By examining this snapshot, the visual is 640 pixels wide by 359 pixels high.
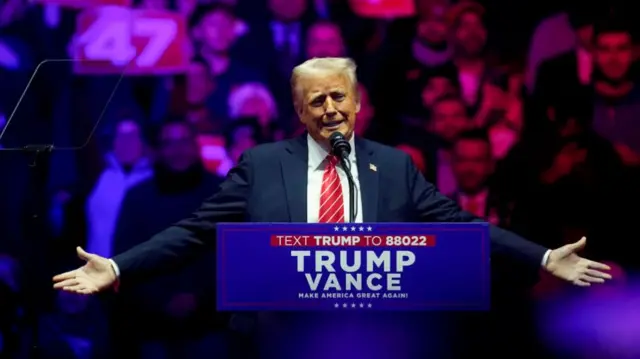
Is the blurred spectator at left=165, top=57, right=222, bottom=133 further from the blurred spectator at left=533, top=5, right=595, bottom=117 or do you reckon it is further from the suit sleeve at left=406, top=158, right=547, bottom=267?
the blurred spectator at left=533, top=5, right=595, bottom=117

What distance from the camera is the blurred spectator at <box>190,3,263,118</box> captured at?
3.91m

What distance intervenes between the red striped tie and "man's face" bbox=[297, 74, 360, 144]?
138mm

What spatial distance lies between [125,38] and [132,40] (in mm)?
30

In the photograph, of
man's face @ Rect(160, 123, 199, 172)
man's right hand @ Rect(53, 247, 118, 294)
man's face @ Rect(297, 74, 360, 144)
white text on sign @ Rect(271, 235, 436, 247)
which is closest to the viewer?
white text on sign @ Rect(271, 235, 436, 247)

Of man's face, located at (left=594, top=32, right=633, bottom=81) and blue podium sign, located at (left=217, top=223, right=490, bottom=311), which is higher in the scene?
man's face, located at (left=594, top=32, right=633, bottom=81)

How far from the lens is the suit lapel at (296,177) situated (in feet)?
8.89

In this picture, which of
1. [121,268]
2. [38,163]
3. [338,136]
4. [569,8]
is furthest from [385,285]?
[569,8]

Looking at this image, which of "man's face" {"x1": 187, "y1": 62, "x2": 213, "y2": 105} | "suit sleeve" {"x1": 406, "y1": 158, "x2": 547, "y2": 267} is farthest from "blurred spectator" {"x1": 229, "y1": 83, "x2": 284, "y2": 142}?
"suit sleeve" {"x1": 406, "y1": 158, "x2": 547, "y2": 267}

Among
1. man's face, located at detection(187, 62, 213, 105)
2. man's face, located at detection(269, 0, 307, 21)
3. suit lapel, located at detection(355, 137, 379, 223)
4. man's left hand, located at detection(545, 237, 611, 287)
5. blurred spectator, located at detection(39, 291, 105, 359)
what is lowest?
blurred spectator, located at detection(39, 291, 105, 359)

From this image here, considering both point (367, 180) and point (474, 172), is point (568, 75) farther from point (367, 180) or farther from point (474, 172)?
point (367, 180)

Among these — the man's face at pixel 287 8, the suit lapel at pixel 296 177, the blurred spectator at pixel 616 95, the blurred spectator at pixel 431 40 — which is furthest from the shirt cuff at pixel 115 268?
the blurred spectator at pixel 616 95

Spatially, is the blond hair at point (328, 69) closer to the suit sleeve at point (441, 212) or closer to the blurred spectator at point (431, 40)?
the suit sleeve at point (441, 212)

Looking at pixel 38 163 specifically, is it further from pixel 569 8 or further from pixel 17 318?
pixel 569 8

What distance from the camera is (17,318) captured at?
12.9ft
